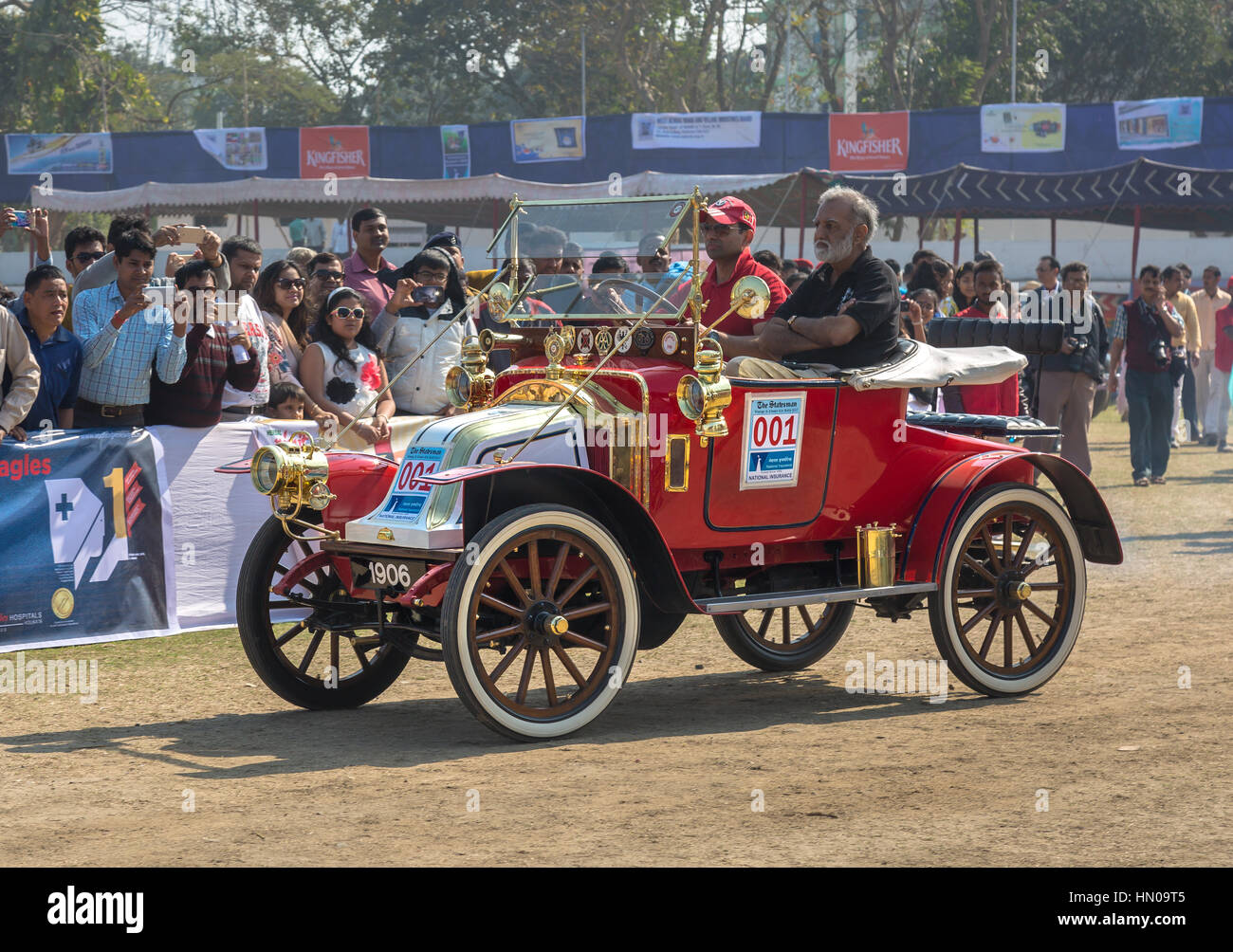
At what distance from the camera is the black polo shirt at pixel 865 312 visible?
664 centimetres

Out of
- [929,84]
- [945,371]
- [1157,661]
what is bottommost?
[1157,661]

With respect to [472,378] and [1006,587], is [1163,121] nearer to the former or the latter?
[1006,587]

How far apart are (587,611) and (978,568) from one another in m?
1.91

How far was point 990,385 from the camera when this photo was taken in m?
11.1

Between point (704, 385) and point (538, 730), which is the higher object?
point (704, 385)

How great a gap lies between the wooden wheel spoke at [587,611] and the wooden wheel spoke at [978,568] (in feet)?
5.64

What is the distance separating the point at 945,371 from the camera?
22.6 ft

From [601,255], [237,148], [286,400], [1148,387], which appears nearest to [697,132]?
[237,148]

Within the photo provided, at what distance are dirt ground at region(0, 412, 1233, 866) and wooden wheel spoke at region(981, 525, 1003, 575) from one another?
568 mm

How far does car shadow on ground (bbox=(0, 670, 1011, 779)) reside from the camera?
5859mm

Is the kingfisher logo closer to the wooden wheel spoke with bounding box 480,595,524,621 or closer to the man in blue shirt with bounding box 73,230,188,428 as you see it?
the man in blue shirt with bounding box 73,230,188,428

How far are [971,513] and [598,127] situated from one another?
25.9 meters
